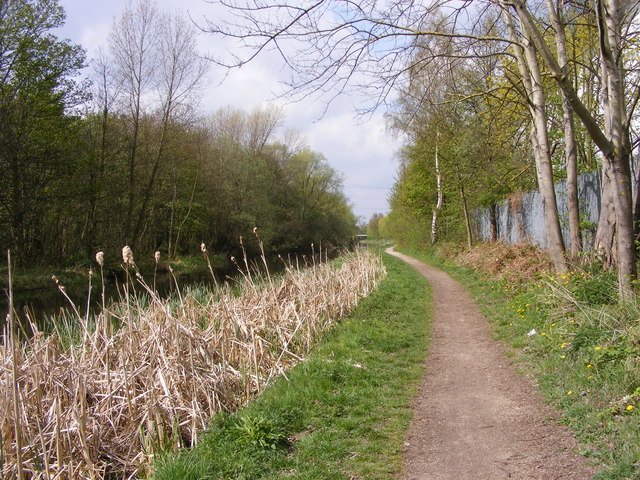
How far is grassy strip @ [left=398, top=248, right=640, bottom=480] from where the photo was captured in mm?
3639

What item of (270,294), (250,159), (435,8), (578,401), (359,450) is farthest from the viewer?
(250,159)

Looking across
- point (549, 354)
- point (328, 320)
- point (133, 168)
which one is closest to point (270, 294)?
point (328, 320)

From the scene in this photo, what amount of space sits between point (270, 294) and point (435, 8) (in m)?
4.95

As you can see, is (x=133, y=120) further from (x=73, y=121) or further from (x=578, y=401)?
(x=578, y=401)

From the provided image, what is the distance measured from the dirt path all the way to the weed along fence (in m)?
5.90

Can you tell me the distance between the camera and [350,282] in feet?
37.2

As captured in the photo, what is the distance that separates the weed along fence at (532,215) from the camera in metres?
11.5

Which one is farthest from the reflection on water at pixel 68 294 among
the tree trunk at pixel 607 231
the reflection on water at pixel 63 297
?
the tree trunk at pixel 607 231

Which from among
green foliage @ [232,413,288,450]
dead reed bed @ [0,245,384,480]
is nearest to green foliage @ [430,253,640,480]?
green foliage @ [232,413,288,450]

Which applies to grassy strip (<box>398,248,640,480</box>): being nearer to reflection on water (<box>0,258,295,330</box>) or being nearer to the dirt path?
the dirt path

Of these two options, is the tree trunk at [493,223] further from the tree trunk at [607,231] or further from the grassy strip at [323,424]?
the grassy strip at [323,424]

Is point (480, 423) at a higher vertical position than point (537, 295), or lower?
lower

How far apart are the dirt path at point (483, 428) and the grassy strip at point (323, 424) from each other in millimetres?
206

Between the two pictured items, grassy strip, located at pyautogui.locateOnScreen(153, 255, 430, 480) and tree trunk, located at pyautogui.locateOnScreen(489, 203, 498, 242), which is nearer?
grassy strip, located at pyautogui.locateOnScreen(153, 255, 430, 480)
